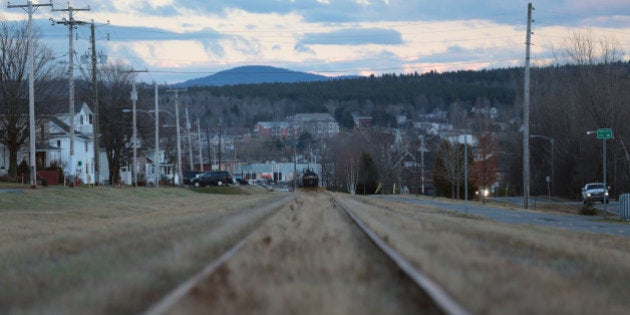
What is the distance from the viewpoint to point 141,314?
700cm

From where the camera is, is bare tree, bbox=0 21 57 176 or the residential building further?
the residential building

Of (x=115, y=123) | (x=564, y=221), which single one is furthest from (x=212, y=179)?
(x=564, y=221)

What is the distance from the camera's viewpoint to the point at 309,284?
8766 mm

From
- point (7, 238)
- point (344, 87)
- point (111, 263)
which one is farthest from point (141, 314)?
point (344, 87)

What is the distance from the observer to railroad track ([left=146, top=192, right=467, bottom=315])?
24.1ft

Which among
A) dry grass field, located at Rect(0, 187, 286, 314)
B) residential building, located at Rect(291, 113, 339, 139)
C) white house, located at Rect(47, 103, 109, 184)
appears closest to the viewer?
dry grass field, located at Rect(0, 187, 286, 314)

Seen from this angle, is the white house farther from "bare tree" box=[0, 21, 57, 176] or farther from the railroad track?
the railroad track

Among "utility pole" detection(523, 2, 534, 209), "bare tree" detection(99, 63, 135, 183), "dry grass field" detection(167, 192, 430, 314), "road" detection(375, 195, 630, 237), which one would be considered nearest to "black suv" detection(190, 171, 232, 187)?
"bare tree" detection(99, 63, 135, 183)

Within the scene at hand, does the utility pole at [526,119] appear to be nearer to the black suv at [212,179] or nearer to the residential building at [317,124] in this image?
the black suv at [212,179]

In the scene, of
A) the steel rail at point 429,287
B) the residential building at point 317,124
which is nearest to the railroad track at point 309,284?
the steel rail at point 429,287

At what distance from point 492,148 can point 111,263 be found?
85507mm

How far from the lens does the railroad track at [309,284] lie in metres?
7.34

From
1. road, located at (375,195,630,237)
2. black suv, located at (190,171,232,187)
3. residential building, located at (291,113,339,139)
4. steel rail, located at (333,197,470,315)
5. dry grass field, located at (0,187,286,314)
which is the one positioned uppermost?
residential building, located at (291,113,339,139)

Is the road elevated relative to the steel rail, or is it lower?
lower
